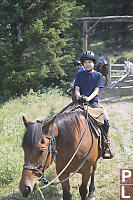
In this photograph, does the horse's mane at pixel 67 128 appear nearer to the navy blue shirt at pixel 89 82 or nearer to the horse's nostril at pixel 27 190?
the horse's nostril at pixel 27 190

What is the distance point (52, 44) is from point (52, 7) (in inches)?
90.4

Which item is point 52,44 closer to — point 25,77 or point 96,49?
point 25,77

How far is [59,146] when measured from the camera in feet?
8.96

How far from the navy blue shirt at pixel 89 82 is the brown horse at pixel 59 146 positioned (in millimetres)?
686

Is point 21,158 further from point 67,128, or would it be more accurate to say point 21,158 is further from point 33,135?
point 33,135

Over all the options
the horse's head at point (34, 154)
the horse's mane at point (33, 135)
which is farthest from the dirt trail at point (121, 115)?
the horse's mane at point (33, 135)

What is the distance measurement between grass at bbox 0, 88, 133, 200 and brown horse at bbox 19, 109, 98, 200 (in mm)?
592

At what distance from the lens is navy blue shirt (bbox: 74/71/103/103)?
12.6ft

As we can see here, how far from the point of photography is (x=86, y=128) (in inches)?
123

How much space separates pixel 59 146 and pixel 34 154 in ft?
1.73

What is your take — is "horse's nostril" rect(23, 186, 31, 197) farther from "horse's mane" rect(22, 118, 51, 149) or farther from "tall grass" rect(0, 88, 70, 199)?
"tall grass" rect(0, 88, 70, 199)

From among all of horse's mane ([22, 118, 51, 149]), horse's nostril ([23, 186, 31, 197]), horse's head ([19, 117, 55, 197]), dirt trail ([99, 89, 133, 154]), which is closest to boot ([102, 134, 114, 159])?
horse's head ([19, 117, 55, 197])

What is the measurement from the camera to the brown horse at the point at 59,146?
2303mm

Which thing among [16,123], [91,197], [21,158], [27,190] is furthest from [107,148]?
[16,123]
